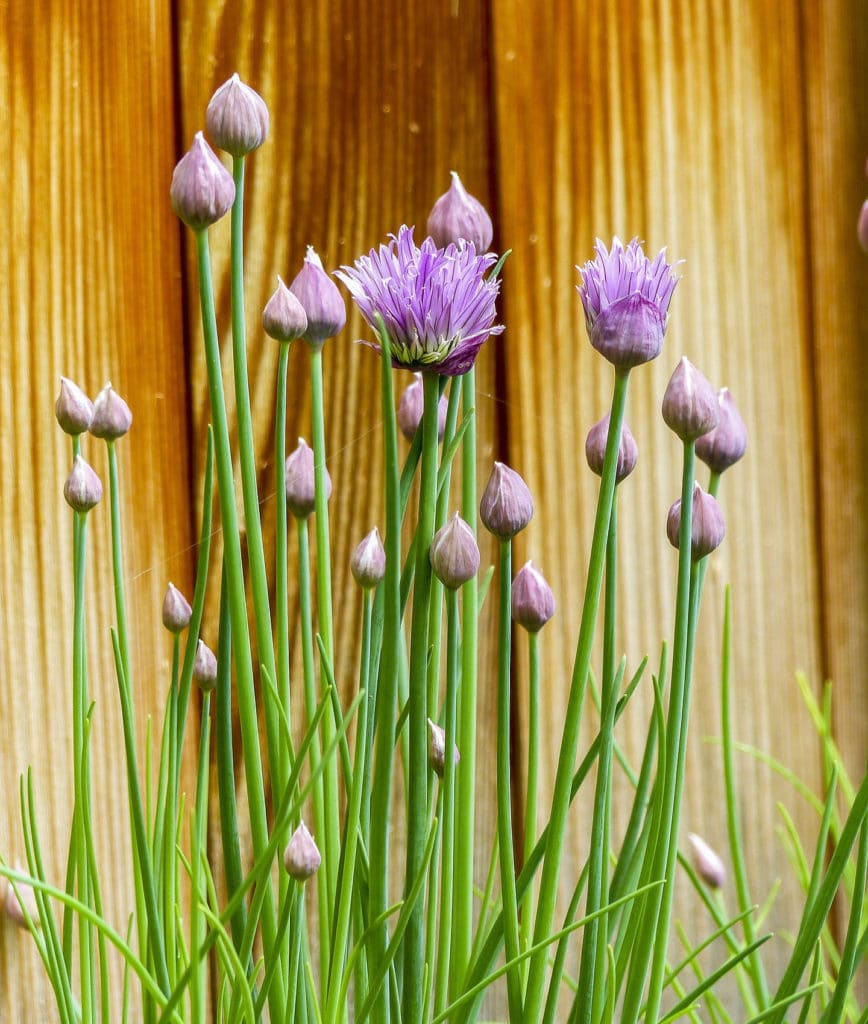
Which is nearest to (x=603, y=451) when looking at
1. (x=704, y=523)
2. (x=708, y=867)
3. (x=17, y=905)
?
Result: (x=704, y=523)

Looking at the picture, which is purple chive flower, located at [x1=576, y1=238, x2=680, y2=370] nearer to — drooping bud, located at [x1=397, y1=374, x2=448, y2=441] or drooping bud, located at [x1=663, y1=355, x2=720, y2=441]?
drooping bud, located at [x1=663, y1=355, x2=720, y2=441]

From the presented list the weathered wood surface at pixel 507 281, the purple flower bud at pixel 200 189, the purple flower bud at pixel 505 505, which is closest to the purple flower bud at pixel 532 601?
the purple flower bud at pixel 505 505

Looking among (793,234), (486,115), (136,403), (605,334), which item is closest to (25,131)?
(136,403)

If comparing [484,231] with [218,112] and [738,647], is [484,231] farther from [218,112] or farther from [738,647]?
[738,647]

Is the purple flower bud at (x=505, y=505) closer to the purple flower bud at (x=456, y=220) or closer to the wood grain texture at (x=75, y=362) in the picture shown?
the purple flower bud at (x=456, y=220)

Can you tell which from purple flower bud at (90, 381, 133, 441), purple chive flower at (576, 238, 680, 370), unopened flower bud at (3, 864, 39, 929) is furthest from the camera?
unopened flower bud at (3, 864, 39, 929)

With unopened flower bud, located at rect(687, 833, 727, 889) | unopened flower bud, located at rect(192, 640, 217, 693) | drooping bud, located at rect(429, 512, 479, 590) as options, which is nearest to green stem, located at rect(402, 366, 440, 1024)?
drooping bud, located at rect(429, 512, 479, 590)
